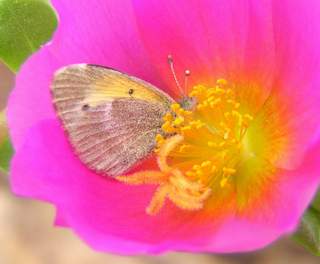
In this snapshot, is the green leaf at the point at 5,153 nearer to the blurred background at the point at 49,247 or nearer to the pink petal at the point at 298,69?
the pink petal at the point at 298,69

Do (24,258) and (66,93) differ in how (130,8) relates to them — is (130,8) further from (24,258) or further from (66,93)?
(24,258)

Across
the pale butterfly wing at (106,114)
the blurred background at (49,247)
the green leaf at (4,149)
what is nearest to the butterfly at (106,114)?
the pale butterfly wing at (106,114)

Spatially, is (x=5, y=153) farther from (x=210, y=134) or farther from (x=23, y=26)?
(x=210, y=134)

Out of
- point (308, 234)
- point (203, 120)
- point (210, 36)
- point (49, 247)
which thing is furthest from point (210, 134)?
point (49, 247)

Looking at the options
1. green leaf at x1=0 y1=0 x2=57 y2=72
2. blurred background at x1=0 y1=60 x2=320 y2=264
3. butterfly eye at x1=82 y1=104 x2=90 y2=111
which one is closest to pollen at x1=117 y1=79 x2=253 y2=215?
butterfly eye at x1=82 y1=104 x2=90 y2=111

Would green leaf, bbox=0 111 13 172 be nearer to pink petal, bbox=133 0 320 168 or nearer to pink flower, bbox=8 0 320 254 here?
pink flower, bbox=8 0 320 254

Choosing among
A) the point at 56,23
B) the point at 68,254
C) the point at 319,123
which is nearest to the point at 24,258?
the point at 68,254
